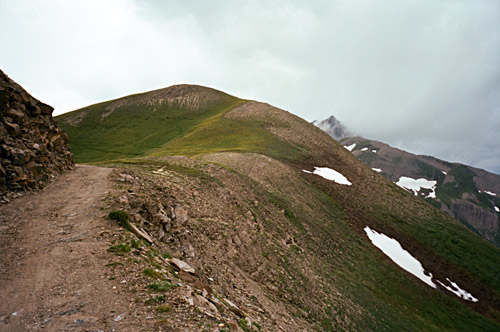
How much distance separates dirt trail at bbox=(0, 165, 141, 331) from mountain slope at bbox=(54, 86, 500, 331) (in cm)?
138

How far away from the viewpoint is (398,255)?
35.2m

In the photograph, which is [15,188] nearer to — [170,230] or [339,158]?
[170,230]

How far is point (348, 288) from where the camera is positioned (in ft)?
72.3

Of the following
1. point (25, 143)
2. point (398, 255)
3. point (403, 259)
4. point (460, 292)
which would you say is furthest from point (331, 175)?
point (25, 143)

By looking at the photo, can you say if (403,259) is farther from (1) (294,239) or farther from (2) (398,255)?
(1) (294,239)

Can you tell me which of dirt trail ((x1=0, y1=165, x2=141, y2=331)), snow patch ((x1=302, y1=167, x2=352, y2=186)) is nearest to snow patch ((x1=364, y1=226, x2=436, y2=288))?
snow patch ((x1=302, y1=167, x2=352, y2=186))

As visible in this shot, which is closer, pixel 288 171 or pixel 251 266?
pixel 251 266

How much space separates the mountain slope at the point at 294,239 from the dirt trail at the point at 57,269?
4.53ft

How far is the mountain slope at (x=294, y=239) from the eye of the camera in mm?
13422

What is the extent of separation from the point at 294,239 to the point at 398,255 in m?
22.2

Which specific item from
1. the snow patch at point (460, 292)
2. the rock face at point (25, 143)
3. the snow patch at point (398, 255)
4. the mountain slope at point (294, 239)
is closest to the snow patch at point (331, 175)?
the mountain slope at point (294, 239)

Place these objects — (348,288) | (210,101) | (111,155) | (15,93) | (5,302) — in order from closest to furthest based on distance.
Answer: (5,302)
(15,93)
(348,288)
(111,155)
(210,101)

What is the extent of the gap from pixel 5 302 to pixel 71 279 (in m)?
1.58

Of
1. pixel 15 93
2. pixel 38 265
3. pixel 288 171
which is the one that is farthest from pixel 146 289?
pixel 288 171
